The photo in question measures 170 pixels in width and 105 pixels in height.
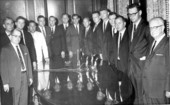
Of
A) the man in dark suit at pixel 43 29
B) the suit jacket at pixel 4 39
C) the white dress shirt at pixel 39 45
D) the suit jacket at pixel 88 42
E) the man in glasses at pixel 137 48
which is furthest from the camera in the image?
the man in dark suit at pixel 43 29

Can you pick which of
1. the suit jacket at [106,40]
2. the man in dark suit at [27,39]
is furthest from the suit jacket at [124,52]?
the man in dark suit at [27,39]

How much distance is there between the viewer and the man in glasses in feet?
7.62

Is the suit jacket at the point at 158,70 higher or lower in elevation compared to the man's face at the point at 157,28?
lower

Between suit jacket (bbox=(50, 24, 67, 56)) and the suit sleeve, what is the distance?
1880mm

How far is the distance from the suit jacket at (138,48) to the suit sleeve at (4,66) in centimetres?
137

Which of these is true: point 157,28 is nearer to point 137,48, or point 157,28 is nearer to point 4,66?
point 137,48

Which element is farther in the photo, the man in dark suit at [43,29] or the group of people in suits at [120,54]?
the man in dark suit at [43,29]

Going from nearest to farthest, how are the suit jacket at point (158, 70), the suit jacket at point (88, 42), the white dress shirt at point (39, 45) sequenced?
the suit jacket at point (158, 70) < the white dress shirt at point (39, 45) < the suit jacket at point (88, 42)

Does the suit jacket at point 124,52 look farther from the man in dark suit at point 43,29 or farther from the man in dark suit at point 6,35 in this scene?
the man in dark suit at point 43,29

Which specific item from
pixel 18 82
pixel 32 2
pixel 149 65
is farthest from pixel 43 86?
pixel 32 2

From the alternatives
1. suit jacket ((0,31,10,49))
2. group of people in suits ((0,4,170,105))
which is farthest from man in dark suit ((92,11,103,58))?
suit jacket ((0,31,10,49))

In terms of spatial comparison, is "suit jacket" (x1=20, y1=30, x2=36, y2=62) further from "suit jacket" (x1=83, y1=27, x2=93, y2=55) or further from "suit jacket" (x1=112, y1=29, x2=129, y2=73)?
"suit jacket" (x1=112, y1=29, x2=129, y2=73)

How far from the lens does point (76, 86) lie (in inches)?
69.3

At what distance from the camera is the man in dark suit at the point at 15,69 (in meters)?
2.11
